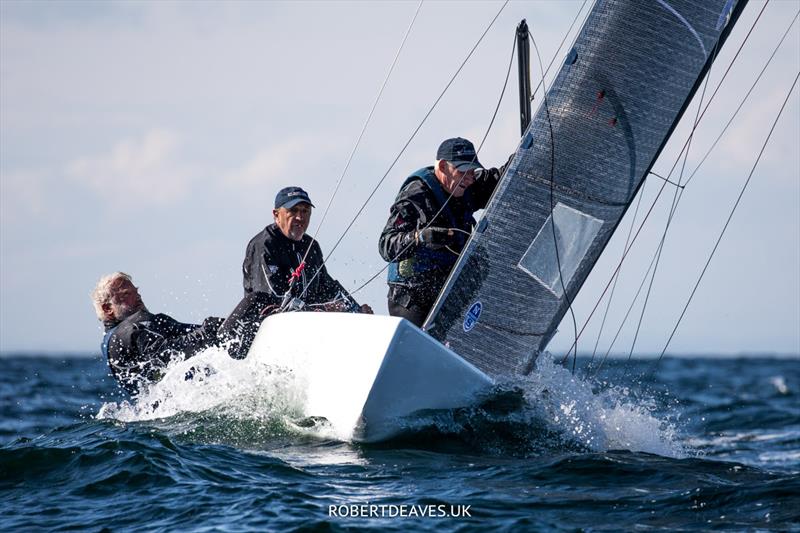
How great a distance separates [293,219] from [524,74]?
5.70 feet

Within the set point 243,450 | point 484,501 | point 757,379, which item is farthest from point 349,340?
point 757,379

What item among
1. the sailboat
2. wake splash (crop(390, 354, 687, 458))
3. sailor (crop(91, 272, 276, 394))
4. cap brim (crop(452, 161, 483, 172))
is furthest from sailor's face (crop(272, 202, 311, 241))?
wake splash (crop(390, 354, 687, 458))

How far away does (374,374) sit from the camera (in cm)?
533

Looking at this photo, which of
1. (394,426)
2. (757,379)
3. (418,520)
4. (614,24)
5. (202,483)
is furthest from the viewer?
(757,379)

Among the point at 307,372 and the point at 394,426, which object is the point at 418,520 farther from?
the point at 307,372

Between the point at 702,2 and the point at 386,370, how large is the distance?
294 centimetres

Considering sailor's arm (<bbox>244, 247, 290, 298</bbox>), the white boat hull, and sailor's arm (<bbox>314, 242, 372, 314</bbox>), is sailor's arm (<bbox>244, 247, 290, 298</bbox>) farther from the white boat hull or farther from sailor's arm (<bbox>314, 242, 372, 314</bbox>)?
the white boat hull

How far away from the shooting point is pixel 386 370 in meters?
5.33

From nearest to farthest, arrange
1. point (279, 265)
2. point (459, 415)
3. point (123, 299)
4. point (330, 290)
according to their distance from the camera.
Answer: point (459, 415)
point (279, 265)
point (123, 299)
point (330, 290)

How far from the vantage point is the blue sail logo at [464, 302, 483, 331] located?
20.9ft

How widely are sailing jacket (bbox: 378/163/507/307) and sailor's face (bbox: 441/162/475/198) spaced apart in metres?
0.05

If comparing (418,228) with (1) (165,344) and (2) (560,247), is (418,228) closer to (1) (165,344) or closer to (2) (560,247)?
(2) (560,247)

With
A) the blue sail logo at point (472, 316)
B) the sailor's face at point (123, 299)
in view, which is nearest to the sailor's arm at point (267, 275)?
the sailor's face at point (123, 299)

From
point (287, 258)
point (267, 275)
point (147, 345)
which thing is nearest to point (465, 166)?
point (287, 258)
